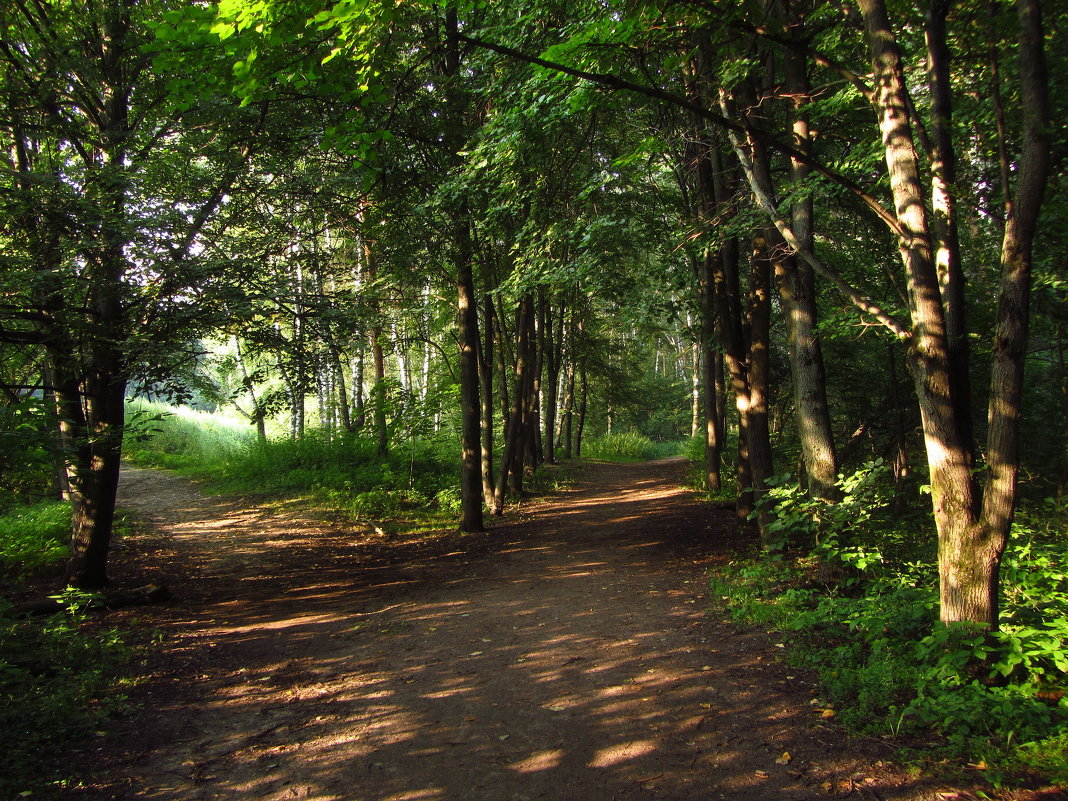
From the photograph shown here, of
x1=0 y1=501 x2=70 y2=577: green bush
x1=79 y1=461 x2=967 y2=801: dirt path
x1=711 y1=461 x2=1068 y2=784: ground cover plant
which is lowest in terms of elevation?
x1=79 y1=461 x2=967 y2=801: dirt path

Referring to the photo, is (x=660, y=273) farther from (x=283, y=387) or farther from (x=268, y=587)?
(x=268, y=587)

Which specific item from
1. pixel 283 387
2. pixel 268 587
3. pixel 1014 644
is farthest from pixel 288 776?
pixel 283 387

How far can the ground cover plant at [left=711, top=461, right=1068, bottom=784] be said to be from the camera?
10.6 ft

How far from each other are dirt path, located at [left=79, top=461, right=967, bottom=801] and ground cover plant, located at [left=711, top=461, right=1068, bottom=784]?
0.37 m

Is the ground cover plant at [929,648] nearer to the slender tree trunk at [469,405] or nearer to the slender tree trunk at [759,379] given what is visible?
the slender tree trunk at [759,379]

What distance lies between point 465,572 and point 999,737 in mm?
6689

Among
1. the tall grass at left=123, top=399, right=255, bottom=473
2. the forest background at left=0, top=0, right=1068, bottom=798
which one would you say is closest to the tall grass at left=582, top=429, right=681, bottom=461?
the tall grass at left=123, top=399, right=255, bottom=473

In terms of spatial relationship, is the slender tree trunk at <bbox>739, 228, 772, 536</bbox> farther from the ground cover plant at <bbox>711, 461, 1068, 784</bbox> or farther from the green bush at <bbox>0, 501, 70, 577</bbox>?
the green bush at <bbox>0, 501, 70, 577</bbox>

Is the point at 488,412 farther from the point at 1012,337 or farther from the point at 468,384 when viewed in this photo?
the point at 1012,337

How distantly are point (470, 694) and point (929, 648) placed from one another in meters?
3.19

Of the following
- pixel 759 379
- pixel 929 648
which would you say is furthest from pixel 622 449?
pixel 929 648

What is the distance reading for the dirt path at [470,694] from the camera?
3424 millimetres

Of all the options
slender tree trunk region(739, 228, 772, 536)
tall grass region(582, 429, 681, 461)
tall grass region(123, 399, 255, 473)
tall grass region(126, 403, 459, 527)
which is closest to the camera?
slender tree trunk region(739, 228, 772, 536)

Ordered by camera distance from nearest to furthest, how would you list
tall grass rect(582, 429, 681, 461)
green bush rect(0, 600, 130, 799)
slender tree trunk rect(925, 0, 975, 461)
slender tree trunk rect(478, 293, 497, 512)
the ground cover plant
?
the ground cover plant < green bush rect(0, 600, 130, 799) < slender tree trunk rect(925, 0, 975, 461) < slender tree trunk rect(478, 293, 497, 512) < tall grass rect(582, 429, 681, 461)
